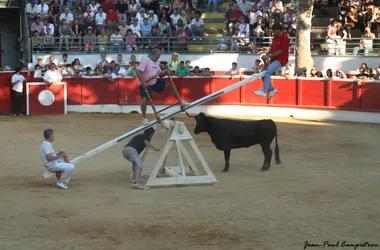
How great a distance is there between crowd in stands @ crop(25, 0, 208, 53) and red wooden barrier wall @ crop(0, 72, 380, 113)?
282cm

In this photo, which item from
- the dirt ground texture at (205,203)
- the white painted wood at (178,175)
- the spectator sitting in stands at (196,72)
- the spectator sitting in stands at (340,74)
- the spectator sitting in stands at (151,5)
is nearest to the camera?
the dirt ground texture at (205,203)

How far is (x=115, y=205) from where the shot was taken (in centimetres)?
1169

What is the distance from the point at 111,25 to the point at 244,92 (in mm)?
5956

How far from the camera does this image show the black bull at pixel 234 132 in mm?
14109

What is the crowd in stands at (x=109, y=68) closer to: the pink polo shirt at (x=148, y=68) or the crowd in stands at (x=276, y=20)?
the crowd in stands at (x=276, y=20)

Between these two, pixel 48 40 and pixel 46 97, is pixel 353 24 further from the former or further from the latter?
pixel 46 97

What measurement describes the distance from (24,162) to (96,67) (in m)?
8.92

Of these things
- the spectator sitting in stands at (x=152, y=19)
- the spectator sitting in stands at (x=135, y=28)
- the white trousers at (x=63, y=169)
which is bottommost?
the white trousers at (x=63, y=169)

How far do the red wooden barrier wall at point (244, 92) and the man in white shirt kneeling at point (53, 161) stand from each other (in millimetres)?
10292

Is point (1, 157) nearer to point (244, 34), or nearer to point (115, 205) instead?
point (115, 205)

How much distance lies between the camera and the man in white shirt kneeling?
12602 mm

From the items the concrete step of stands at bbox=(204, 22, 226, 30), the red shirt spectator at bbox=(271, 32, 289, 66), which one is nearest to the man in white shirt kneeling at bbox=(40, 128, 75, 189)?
the red shirt spectator at bbox=(271, 32, 289, 66)

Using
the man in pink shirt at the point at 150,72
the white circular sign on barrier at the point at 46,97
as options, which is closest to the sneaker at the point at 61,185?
the man in pink shirt at the point at 150,72

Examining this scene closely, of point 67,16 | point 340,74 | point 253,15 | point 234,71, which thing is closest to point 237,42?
point 253,15
